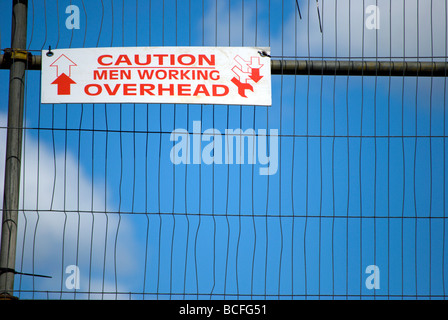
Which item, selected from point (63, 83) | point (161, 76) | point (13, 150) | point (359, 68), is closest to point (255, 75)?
point (161, 76)

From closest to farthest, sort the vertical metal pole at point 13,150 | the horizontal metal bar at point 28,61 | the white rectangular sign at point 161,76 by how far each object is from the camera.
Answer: the vertical metal pole at point 13,150 < the white rectangular sign at point 161,76 < the horizontal metal bar at point 28,61

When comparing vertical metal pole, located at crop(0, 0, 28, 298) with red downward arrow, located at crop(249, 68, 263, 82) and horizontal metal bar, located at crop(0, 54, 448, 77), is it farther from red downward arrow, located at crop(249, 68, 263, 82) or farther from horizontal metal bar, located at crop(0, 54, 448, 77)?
red downward arrow, located at crop(249, 68, 263, 82)

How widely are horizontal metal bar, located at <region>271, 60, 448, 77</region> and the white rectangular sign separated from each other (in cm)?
26

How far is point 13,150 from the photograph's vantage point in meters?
7.99

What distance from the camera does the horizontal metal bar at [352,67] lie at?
8289mm

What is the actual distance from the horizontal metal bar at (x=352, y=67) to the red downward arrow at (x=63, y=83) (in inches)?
12.6

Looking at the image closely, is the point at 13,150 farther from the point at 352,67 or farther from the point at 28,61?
the point at 352,67

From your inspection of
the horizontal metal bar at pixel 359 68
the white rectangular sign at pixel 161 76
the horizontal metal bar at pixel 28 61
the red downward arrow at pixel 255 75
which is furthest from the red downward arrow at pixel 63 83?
the horizontal metal bar at pixel 359 68

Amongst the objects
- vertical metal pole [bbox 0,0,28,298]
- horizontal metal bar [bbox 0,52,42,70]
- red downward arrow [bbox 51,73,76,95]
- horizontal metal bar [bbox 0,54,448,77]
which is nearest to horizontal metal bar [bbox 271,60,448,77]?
horizontal metal bar [bbox 0,54,448,77]

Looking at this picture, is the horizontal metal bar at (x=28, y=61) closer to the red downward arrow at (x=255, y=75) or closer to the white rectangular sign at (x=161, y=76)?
the white rectangular sign at (x=161, y=76)

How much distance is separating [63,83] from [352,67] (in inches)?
113
